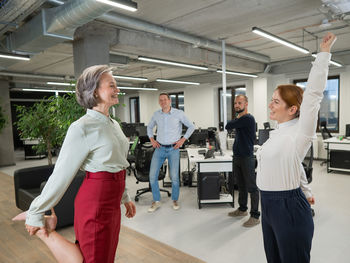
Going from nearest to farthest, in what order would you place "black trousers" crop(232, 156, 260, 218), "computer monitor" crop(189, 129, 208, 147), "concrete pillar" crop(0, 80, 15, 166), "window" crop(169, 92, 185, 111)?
"black trousers" crop(232, 156, 260, 218), "computer monitor" crop(189, 129, 208, 147), "concrete pillar" crop(0, 80, 15, 166), "window" crop(169, 92, 185, 111)

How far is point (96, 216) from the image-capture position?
123 cm

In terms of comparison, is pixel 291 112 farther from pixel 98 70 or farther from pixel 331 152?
pixel 331 152

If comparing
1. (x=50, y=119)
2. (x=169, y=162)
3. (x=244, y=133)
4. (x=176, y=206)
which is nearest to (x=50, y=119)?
(x=50, y=119)

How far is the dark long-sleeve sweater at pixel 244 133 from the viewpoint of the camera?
133 inches

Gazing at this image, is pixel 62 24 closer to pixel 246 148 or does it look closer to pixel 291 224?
pixel 246 148

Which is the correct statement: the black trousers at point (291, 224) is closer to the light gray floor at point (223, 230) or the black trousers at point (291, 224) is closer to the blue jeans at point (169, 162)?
the light gray floor at point (223, 230)

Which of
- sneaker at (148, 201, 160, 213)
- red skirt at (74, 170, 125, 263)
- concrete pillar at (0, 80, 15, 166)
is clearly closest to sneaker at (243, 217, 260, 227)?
sneaker at (148, 201, 160, 213)

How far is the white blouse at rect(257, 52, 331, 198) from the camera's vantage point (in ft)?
4.42

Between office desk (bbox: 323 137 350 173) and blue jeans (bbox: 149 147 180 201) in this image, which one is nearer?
blue jeans (bbox: 149 147 180 201)

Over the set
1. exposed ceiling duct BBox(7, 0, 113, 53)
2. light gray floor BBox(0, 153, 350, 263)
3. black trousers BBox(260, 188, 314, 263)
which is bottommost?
light gray floor BBox(0, 153, 350, 263)

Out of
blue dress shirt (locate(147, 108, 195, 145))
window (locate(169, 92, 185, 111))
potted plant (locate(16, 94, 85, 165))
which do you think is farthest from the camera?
window (locate(169, 92, 185, 111))

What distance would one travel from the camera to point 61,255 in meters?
1.21

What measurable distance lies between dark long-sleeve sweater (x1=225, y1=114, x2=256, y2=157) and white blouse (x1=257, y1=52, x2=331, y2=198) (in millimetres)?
1780

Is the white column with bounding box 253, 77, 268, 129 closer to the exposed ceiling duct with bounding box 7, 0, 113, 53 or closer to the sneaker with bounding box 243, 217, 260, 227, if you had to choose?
the sneaker with bounding box 243, 217, 260, 227
